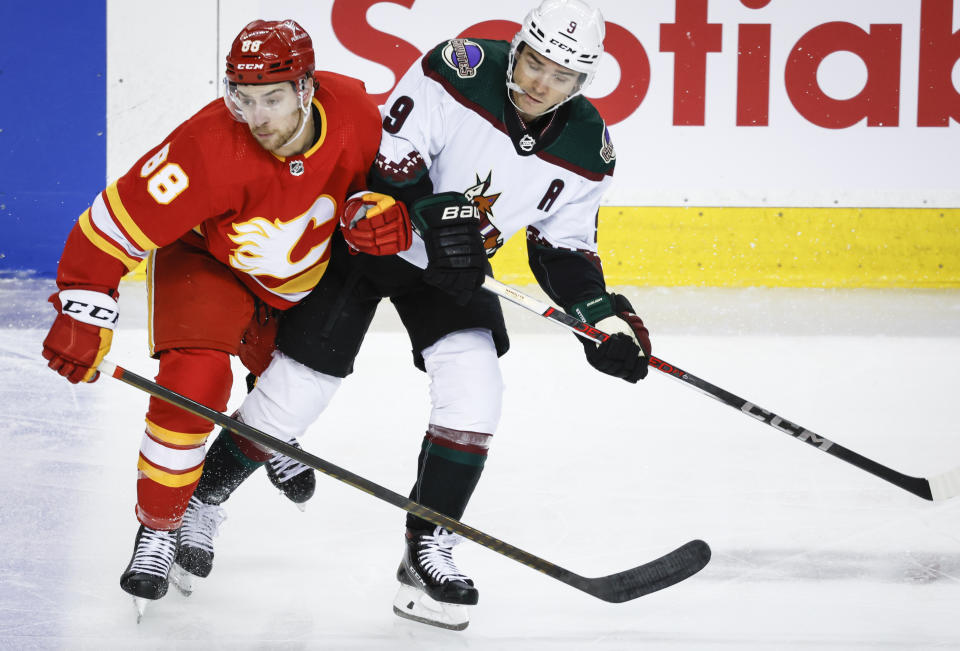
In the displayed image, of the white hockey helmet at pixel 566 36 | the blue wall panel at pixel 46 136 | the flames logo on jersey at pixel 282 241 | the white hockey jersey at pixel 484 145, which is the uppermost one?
the white hockey helmet at pixel 566 36

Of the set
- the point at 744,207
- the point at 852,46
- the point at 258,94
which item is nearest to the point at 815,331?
the point at 744,207

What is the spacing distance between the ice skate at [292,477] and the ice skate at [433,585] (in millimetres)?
331

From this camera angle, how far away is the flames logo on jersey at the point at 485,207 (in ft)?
6.70

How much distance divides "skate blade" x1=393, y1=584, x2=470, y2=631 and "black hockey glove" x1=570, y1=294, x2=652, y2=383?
1.59ft

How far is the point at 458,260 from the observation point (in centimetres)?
190

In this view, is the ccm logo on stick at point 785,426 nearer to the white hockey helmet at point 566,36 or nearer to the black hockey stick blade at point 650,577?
the black hockey stick blade at point 650,577

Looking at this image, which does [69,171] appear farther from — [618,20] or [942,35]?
[942,35]

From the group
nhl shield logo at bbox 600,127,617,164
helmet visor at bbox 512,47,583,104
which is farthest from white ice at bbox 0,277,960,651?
helmet visor at bbox 512,47,583,104

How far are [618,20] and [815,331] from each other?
5.19 ft

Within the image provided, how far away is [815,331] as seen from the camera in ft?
13.6

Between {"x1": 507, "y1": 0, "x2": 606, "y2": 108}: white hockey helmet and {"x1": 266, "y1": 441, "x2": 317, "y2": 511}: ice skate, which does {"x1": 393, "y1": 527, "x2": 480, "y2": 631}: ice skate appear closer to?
{"x1": 266, "y1": 441, "x2": 317, "y2": 511}: ice skate

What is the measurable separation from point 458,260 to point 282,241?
0.96ft

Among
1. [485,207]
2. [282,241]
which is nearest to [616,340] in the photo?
[485,207]

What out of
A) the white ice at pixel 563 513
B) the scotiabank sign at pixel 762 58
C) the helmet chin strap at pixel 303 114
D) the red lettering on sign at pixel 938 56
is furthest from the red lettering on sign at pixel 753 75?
the helmet chin strap at pixel 303 114
